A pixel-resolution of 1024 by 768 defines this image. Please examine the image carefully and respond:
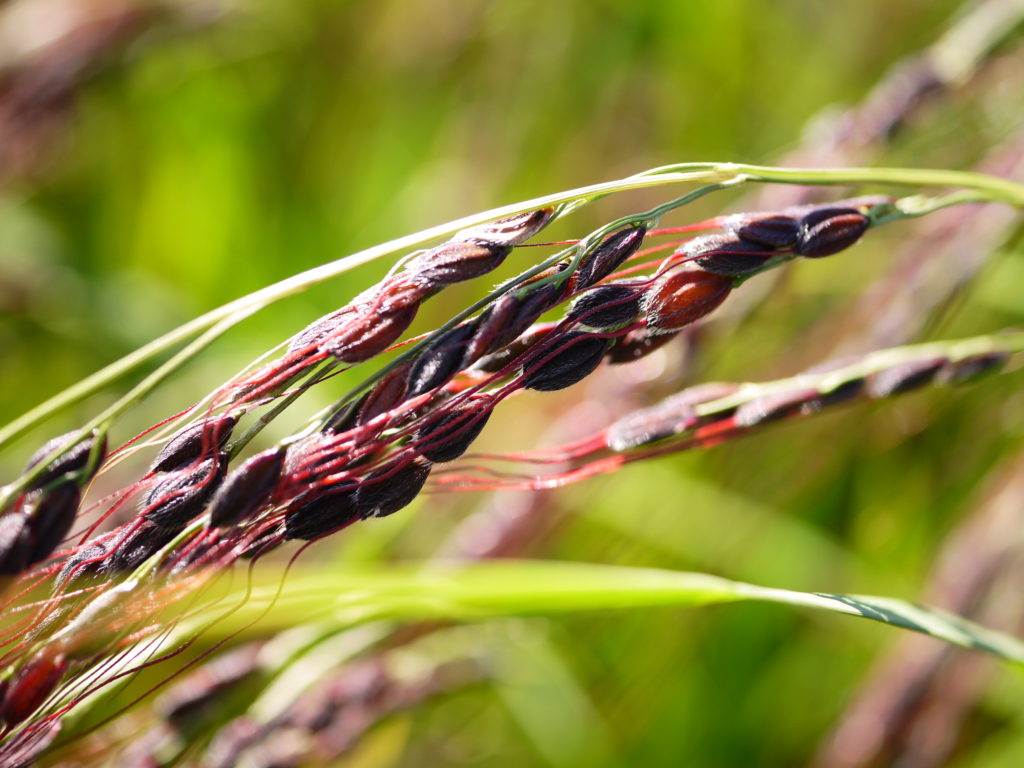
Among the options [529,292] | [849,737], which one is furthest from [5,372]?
[849,737]

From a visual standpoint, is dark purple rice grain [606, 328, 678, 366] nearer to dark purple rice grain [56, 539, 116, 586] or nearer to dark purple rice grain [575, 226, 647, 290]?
dark purple rice grain [575, 226, 647, 290]

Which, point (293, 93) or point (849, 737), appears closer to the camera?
point (849, 737)

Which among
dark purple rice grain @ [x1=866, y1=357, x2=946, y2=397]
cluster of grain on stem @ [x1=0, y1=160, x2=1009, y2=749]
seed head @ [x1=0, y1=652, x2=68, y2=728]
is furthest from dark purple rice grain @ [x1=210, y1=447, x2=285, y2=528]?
dark purple rice grain @ [x1=866, y1=357, x2=946, y2=397]

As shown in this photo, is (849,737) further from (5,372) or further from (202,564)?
(5,372)

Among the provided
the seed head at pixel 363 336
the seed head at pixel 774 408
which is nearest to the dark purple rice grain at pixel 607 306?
the seed head at pixel 363 336

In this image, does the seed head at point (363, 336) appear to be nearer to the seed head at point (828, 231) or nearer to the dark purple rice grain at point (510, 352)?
the dark purple rice grain at point (510, 352)

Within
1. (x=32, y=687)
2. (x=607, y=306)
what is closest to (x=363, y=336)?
(x=607, y=306)

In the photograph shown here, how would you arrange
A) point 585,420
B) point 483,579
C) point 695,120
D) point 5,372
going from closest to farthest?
point 483,579
point 585,420
point 5,372
point 695,120
